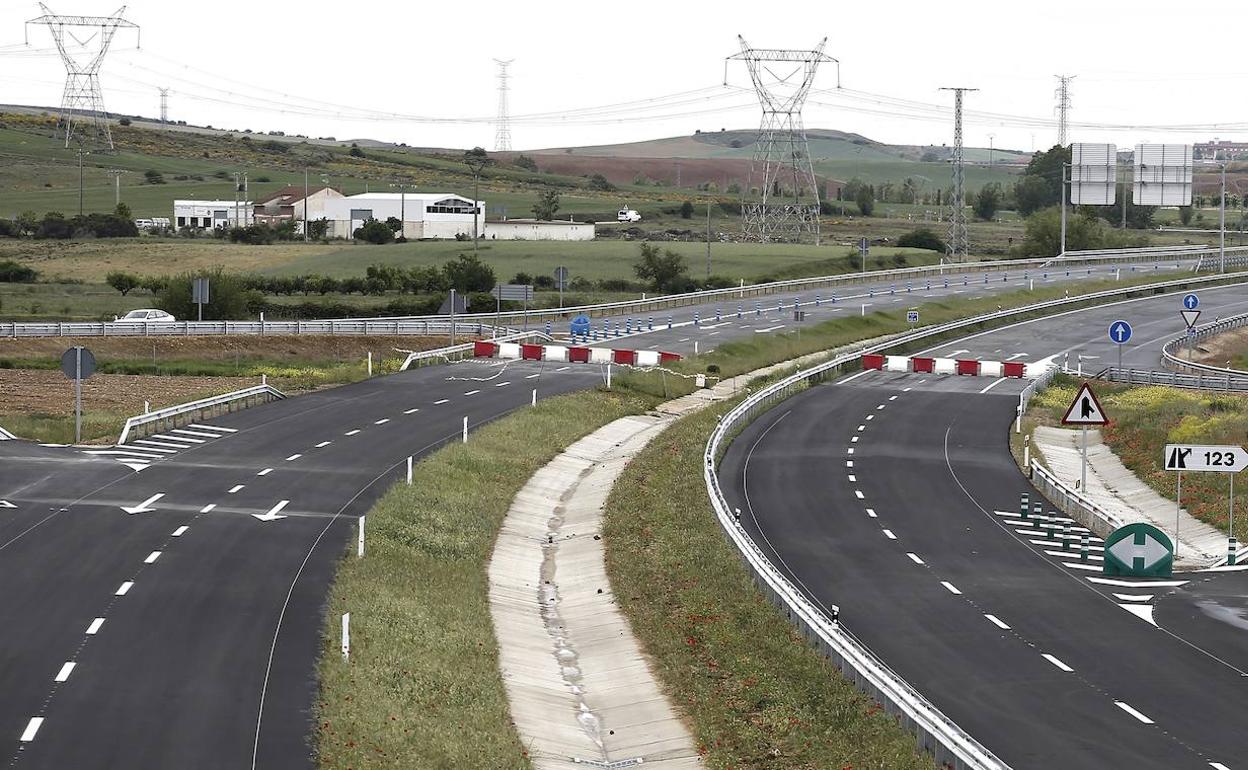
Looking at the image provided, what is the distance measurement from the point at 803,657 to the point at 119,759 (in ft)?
36.1

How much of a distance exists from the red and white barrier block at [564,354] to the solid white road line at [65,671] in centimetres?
4823

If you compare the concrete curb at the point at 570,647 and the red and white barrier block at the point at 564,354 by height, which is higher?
the red and white barrier block at the point at 564,354

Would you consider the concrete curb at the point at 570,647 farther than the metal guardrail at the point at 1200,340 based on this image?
No

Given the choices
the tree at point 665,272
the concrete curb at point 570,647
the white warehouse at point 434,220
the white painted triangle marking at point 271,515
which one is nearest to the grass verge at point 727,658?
the concrete curb at point 570,647

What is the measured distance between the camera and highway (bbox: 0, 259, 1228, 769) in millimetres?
20953

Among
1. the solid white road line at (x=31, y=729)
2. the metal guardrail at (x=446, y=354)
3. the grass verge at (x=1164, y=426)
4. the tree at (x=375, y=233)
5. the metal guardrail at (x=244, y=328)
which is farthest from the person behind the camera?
the tree at (x=375, y=233)

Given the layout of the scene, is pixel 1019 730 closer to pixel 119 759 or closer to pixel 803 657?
pixel 803 657

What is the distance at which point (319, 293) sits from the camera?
112500 millimetres

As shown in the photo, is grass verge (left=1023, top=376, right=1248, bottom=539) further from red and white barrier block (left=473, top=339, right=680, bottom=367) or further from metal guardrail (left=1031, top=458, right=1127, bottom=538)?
red and white barrier block (left=473, top=339, right=680, bottom=367)

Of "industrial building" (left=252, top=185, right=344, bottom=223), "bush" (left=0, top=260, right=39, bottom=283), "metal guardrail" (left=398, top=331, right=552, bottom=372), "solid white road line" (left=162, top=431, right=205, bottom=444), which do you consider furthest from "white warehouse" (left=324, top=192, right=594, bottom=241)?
"solid white road line" (left=162, top=431, right=205, bottom=444)

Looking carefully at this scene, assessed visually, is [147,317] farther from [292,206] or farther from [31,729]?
[292,206]

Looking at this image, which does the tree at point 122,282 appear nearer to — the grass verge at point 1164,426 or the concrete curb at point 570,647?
the grass verge at point 1164,426

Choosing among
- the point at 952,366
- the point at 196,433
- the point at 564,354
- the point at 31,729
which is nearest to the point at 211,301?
the point at 564,354

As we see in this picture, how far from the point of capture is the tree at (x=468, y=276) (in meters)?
108
